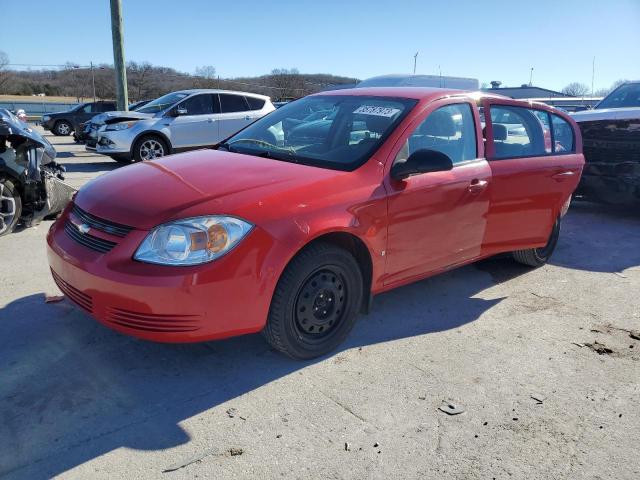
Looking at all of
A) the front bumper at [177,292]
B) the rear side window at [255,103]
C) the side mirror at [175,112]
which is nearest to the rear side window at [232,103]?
the rear side window at [255,103]

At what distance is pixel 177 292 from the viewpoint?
276cm

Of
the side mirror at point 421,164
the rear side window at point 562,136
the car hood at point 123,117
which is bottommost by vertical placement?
the side mirror at point 421,164

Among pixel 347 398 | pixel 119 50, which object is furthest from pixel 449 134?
pixel 119 50

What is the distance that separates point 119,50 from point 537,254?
1400 cm

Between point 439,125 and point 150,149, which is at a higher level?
point 439,125

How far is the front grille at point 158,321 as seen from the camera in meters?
2.82

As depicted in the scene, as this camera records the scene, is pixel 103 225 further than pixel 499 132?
No

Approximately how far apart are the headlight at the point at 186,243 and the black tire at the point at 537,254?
3.34 metres

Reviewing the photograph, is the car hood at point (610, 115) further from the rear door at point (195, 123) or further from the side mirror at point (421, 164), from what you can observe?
the rear door at point (195, 123)

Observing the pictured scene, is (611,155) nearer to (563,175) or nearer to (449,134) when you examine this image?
(563,175)

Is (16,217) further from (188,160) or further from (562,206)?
(562,206)

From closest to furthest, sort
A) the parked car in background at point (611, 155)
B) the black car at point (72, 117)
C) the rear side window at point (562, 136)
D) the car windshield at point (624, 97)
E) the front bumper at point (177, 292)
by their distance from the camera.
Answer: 1. the front bumper at point (177, 292)
2. the rear side window at point (562, 136)
3. the parked car in background at point (611, 155)
4. the car windshield at point (624, 97)
5. the black car at point (72, 117)

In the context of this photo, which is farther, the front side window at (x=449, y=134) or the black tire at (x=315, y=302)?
the front side window at (x=449, y=134)

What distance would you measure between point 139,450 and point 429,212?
236cm
